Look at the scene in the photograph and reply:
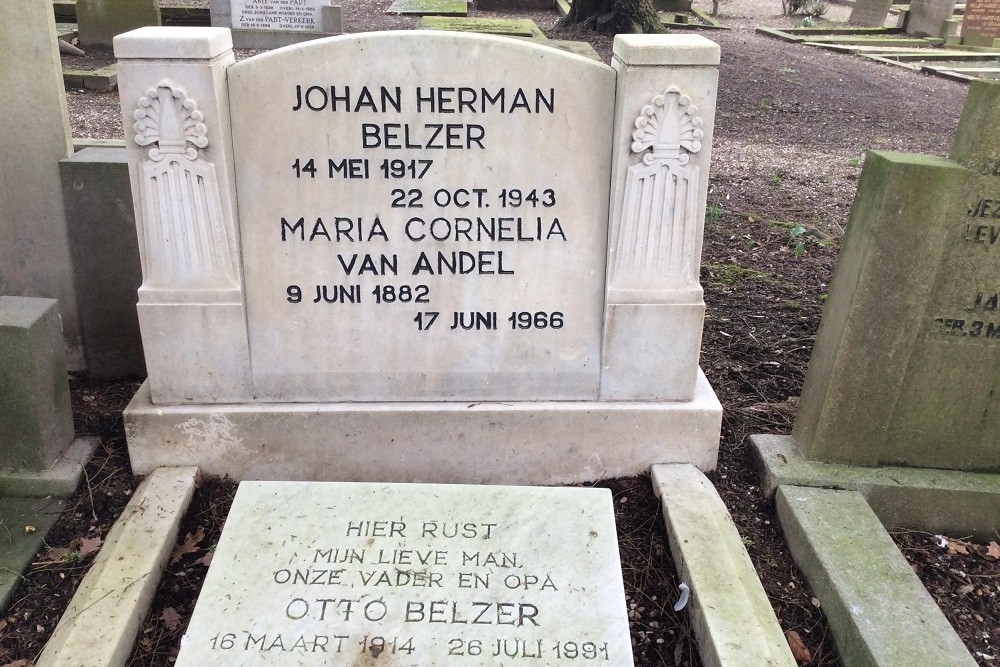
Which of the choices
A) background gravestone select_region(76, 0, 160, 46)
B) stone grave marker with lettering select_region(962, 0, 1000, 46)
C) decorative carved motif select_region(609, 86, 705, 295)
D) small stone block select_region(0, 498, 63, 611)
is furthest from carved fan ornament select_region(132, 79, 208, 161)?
stone grave marker with lettering select_region(962, 0, 1000, 46)

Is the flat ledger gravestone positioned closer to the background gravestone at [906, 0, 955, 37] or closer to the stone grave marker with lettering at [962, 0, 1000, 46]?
the stone grave marker with lettering at [962, 0, 1000, 46]

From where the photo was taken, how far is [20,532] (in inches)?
121

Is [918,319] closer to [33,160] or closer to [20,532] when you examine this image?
[20,532]

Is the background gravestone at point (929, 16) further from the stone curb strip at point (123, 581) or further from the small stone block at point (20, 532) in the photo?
the small stone block at point (20, 532)

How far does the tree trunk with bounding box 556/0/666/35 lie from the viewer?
13.9 meters

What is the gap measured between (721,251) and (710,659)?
373 centimetres

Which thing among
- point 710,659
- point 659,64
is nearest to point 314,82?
point 659,64

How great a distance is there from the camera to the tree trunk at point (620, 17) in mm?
13914

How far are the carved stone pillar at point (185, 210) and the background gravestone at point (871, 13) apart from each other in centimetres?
1845

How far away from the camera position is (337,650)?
2047mm

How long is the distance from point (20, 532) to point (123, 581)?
701mm

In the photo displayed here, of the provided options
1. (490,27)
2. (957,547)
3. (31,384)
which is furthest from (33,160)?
(490,27)

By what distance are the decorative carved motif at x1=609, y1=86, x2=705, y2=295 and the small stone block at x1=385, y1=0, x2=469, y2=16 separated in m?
12.7

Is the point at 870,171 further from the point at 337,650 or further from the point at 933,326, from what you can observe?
the point at 337,650
